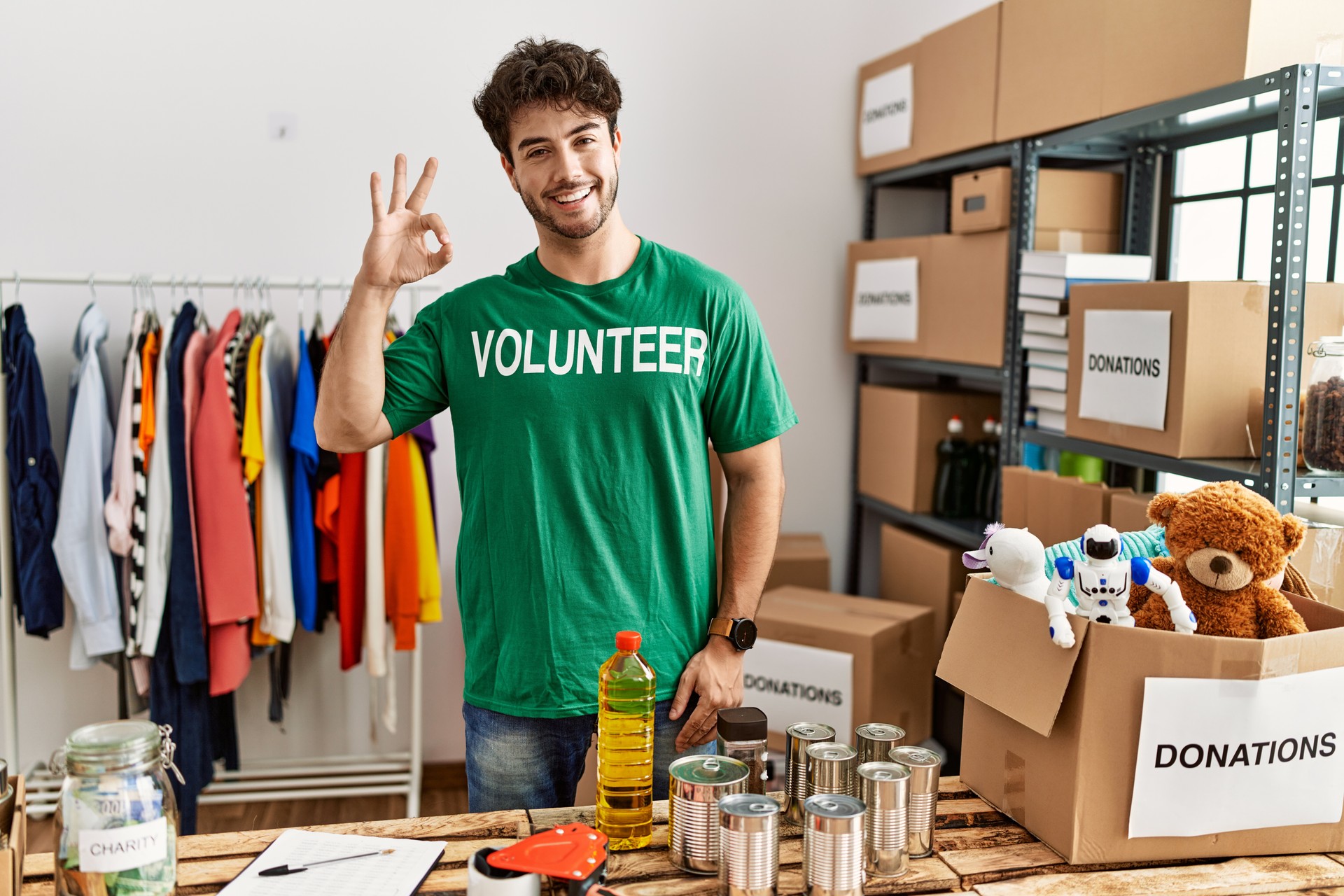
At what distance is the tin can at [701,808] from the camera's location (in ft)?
3.60

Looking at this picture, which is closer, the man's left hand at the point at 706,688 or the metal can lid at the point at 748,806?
the metal can lid at the point at 748,806

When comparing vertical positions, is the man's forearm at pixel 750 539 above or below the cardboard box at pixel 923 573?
above

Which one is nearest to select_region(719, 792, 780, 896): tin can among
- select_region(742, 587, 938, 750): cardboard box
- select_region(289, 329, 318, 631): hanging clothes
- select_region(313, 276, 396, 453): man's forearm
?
select_region(313, 276, 396, 453): man's forearm

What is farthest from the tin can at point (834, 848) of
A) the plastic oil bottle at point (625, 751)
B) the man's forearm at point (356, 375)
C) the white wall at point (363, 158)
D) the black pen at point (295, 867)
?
the white wall at point (363, 158)

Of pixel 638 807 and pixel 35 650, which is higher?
pixel 638 807

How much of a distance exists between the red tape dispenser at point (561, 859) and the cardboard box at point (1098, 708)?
50 centimetres

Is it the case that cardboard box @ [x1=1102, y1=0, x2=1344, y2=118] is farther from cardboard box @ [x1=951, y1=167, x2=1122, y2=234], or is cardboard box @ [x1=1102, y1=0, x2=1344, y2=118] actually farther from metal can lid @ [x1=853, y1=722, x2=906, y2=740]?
metal can lid @ [x1=853, y1=722, x2=906, y2=740]

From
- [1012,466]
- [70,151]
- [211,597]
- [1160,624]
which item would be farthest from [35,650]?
[1160,624]

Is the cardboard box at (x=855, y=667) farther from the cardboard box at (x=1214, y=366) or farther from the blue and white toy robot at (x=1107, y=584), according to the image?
the blue and white toy robot at (x=1107, y=584)

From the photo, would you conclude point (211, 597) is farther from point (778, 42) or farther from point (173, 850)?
point (778, 42)

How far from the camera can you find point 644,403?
1544mm

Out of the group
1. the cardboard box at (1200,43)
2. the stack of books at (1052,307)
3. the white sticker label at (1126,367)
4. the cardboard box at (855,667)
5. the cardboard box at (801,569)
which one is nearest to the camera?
the cardboard box at (1200,43)

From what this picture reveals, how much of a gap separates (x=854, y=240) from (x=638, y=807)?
2.60 m

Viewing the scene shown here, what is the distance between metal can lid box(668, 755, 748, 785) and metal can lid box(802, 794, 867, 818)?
8 cm
